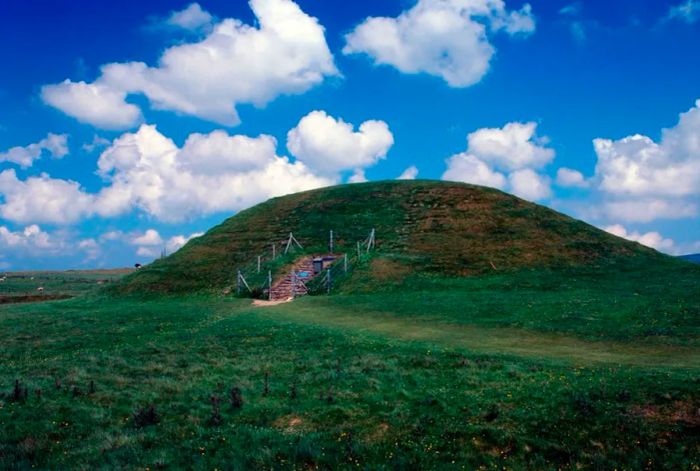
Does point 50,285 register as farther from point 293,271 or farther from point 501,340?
point 501,340

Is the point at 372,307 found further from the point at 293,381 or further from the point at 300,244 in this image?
the point at 300,244

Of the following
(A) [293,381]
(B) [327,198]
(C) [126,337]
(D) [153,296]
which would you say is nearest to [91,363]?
(C) [126,337]

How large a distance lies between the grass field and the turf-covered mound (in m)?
20.3

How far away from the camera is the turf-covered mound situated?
56438 mm

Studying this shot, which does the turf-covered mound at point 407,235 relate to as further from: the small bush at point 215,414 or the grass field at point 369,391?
the small bush at point 215,414

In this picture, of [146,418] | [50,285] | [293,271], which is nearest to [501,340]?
[146,418]

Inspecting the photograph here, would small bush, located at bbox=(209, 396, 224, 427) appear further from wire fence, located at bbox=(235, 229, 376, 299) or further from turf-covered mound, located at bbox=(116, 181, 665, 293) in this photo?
turf-covered mound, located at bbox=(116, 181, 665, 293)

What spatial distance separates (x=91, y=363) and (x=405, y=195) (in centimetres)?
6447

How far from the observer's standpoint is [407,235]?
66.4 metres

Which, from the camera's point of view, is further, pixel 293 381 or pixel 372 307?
pixel 372 307

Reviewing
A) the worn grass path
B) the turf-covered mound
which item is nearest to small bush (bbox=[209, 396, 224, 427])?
the worn grass path

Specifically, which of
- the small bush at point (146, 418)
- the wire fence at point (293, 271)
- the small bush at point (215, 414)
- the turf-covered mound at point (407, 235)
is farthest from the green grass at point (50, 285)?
the small bush at point (215, 414)

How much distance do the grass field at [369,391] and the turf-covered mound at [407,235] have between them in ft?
66.7

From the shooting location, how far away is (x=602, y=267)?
52438 millimetres
